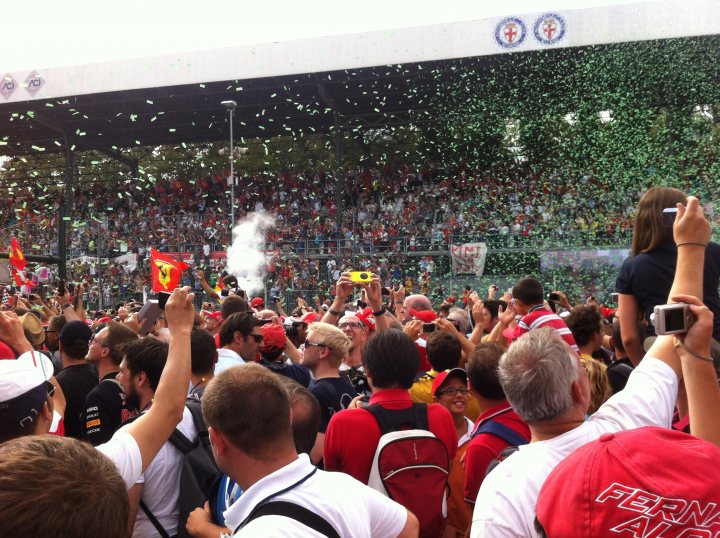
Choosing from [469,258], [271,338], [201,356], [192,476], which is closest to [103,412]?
[201,356]

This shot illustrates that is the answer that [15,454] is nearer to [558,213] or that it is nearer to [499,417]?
[499,417]

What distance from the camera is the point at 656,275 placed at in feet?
10.9

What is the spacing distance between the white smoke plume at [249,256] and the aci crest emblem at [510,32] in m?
10.0

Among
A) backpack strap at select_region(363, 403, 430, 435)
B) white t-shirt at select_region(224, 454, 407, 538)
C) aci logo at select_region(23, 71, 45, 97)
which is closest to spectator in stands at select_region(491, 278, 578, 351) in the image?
backpack strap at select_region(363, 403, 430, 435)

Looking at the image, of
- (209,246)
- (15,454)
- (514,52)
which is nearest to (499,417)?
(15,454)

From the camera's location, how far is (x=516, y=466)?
79.2 inches

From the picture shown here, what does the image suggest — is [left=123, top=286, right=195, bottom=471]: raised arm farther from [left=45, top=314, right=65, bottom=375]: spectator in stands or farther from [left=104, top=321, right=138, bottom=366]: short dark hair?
[left=45, top=314, right=65, bottom=375]: spectator in stands

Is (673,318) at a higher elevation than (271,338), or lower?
higher

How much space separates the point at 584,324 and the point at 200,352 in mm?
2574

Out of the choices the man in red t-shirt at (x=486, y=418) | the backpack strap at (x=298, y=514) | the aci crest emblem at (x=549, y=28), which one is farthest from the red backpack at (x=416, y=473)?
the aci crest emblem at (x=549, y=28)

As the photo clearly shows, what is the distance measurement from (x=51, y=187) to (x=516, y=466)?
3969 cm

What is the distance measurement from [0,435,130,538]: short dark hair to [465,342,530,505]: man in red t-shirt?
6.08 ft

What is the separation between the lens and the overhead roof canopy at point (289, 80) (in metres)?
20.5

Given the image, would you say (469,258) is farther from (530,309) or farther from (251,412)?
(251,412)
